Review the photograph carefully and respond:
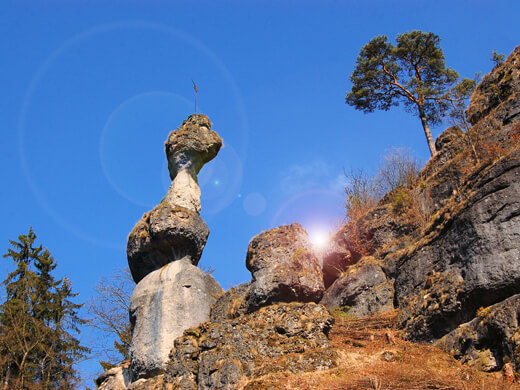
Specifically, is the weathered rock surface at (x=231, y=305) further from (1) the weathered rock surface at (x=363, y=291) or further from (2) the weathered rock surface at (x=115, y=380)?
(1) the weathered rock surface at (x=363, y=291)

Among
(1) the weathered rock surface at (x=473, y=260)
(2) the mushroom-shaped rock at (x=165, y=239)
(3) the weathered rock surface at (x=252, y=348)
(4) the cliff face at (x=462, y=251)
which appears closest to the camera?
(4) the cliff face at (x=462, y=251)

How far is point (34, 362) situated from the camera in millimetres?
22141

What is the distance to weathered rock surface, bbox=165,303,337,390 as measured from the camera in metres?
9.08

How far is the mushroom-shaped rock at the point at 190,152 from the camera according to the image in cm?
1592

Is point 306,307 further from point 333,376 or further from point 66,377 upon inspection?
point 66,377

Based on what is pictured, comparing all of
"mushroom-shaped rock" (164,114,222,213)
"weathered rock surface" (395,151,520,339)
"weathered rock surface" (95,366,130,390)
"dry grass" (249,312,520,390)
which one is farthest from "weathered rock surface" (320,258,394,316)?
"weathered rock surface" (95,366,130,390)

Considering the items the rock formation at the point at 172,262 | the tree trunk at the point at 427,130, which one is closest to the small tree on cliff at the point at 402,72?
the tree trunk at the point at 427,130

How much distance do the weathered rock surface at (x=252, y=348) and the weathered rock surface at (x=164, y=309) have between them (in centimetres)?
131

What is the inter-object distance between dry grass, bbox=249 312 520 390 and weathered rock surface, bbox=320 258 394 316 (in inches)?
80.4

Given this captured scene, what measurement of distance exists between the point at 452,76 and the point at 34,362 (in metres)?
26.0

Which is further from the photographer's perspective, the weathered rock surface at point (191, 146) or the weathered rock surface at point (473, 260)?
the weathered rock surface at point (191, 146)

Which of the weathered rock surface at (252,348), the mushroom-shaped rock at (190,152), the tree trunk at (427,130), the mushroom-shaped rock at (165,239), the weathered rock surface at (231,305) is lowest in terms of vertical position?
the weathered rock surface at (252,348)

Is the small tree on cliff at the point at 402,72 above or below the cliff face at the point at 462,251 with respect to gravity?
above

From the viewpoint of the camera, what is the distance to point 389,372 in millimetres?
8109
